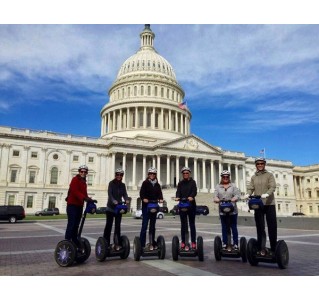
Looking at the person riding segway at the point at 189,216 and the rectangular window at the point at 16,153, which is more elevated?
the rectangular window at the point at 16,153

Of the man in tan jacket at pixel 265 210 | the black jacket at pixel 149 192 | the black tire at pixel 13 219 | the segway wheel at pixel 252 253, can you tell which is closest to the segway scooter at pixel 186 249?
the black jacket at pixel 149 192

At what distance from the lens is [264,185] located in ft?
25.7

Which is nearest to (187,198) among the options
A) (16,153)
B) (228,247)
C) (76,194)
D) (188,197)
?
(188,197)

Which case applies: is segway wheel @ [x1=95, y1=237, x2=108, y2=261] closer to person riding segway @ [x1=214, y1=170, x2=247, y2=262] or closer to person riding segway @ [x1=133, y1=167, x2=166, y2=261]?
person riding segway @ [x1=133, y1=167, x2=166, y2=261]

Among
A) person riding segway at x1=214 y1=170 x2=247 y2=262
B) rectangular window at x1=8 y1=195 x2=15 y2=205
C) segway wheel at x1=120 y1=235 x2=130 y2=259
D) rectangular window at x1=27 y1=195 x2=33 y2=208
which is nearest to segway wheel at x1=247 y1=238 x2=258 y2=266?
person riding segway at x1=214 y1=170 x2=247 y2=262

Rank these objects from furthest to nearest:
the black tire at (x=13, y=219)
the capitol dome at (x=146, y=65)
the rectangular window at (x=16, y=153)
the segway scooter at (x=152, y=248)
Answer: the capitol dome at (x=146, y=65) < the rectangular window at (x=16, y=153) < the black tire at (x=13, y=219) < the segway scooter at (x=152, y=248)

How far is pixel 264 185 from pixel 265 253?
1693 mm

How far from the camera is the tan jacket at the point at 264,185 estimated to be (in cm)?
766

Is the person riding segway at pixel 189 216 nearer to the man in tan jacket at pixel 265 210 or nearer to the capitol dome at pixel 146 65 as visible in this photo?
the man in tan jacket at pixel 265 210

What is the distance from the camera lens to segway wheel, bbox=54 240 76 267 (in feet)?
25.1

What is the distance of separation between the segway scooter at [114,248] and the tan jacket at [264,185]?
3.62 metres

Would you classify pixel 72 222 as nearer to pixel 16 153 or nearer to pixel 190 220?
pixel 190 220

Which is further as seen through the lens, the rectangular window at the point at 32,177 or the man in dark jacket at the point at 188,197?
the rectangular window at the point at 32,177

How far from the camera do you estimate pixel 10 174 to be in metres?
55.8
